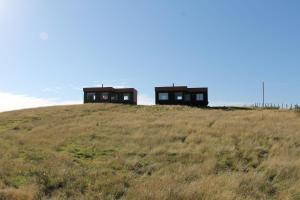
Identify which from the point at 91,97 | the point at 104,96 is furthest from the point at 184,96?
the point at 91,97

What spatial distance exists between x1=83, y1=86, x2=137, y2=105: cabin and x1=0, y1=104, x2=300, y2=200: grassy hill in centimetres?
4576

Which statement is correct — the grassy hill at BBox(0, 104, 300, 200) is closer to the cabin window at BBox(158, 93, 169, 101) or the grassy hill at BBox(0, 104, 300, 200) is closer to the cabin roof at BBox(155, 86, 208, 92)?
the cabin roof at BBox(155, 86, 208, 92)

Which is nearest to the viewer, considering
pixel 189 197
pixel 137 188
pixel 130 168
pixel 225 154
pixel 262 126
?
pixel 189 197

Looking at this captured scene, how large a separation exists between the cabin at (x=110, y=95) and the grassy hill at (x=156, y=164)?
45757mm

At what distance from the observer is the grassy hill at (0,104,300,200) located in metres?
14.0

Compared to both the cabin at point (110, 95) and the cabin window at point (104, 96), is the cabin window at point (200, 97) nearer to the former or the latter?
the cabin at point (110, 95)

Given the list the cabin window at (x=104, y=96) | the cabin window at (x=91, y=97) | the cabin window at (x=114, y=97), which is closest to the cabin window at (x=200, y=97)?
the cabin window at (x=114, y=97)

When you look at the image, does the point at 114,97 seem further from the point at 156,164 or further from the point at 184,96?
the point at 156,164

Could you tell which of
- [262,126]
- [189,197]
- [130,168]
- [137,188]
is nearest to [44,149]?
[130,168]

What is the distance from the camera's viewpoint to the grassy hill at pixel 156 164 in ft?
45.9

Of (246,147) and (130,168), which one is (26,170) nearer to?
(130,168)

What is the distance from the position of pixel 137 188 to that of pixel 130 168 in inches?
146

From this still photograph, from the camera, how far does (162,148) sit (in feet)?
72.5

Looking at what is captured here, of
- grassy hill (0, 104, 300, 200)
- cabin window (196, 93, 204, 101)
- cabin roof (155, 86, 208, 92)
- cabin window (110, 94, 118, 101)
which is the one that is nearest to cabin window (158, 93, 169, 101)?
cabin roof (155, 86, 208, 92)
